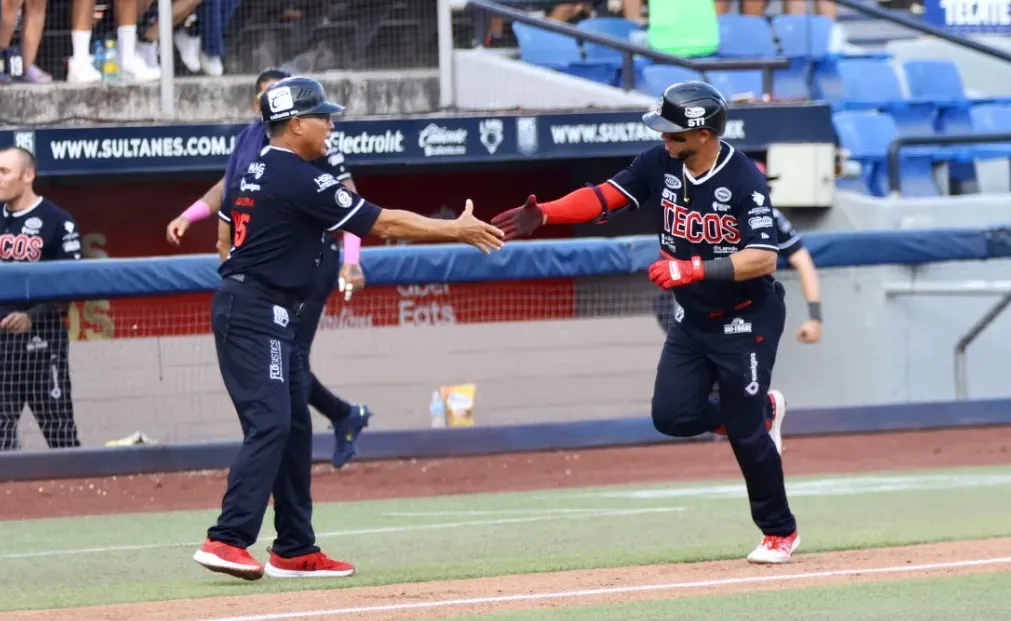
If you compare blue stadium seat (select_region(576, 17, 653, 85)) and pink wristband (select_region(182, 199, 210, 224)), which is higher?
blue stadium seat (select_region(576, 17, 653, 85))

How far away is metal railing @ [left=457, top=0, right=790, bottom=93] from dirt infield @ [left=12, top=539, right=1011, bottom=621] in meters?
7.96

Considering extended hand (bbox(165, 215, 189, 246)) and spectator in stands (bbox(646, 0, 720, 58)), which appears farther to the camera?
spectator in stands (bbox(646, 0, 720, 58))

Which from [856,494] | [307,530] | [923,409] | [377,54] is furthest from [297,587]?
[377,54]

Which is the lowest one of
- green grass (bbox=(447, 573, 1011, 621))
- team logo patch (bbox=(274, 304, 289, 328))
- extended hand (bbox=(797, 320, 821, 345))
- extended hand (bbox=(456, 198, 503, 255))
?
green grass (bbox=(447, 573, 1011, 621))

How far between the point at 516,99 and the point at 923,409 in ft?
14.9

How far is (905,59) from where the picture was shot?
1828cm

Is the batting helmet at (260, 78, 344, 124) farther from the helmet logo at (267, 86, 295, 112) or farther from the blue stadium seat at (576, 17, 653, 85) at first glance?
the blue stadium seat at (576, 17, 653, 85)

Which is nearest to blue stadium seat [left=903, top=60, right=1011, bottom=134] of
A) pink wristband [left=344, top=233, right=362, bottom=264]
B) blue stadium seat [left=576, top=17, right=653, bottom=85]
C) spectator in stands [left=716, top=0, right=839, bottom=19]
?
spectator in stands [left=716, top=0, right=839, bottom=19]

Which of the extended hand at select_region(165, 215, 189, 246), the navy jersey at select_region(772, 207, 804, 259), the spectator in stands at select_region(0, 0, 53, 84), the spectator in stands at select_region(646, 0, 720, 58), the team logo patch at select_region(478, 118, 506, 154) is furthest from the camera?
the spectator in stands at select_region(646, 0, 720, 58)

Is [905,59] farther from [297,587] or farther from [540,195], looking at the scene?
[297,587]

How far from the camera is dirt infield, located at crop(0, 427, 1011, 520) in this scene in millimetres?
10094

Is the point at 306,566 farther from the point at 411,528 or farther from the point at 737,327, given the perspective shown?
the point at 737,327

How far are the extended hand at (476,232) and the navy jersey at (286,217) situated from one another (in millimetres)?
328

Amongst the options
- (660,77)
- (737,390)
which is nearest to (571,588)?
(737,390)
